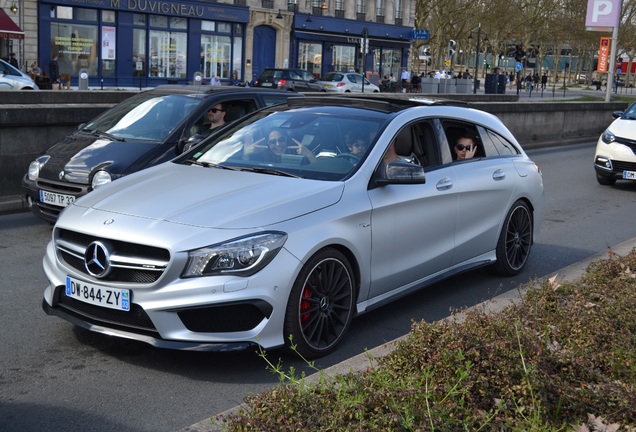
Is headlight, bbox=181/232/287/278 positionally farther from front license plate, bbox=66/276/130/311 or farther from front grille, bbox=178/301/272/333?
front license plate, bbox=66/276/130/311

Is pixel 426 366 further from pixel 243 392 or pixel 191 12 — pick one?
pixel 191 12

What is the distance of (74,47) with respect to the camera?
43.6 meters

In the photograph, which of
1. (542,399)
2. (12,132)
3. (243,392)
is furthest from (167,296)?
(12,132)

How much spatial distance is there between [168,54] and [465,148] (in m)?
43.1

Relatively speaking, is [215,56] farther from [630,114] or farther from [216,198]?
[216,198]

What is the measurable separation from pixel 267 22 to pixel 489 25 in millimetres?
31527

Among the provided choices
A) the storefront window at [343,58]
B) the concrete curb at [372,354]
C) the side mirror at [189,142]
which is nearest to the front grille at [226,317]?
the concrete curb at [372,354]

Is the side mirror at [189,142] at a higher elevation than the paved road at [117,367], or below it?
higher

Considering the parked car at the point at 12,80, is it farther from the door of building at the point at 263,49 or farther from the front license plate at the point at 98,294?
A: the door of building at the point at 263,49

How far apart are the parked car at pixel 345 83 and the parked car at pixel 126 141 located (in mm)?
35098

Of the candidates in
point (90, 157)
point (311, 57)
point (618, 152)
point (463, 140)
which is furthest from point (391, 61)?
point (463, 140)

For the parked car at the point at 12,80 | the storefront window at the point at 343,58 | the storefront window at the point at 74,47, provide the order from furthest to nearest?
the storefront window at the point at 343,58
the storefront window at the point at 74,47
the parked car at the point at 12,80

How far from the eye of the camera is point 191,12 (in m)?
49.2

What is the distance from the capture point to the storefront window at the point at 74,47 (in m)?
42.9
